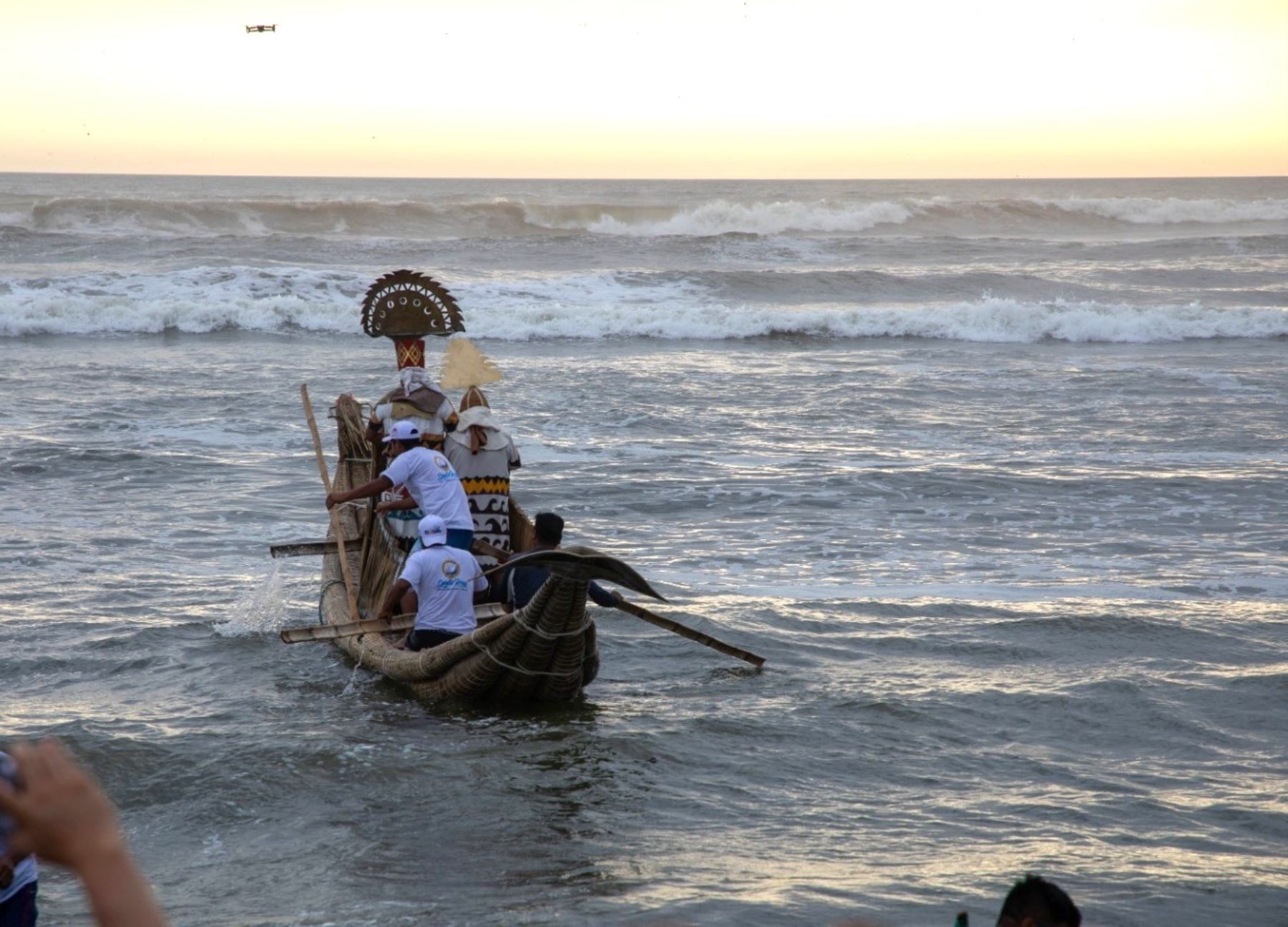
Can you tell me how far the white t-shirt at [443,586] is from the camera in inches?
282

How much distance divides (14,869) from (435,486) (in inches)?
161

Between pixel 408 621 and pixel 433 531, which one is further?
pixel 408 621

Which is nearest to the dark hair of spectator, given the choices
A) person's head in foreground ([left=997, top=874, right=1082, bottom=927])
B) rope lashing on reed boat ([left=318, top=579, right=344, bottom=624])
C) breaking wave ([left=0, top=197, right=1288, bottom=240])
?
rope lashing on reed boat ([left=318, top=579, right=344, bottom=624])

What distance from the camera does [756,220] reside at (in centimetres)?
4906

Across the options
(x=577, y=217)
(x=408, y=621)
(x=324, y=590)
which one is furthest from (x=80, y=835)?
(x=577, y=217)

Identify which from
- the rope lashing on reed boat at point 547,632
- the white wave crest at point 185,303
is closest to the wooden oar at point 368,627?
the rope lashing on reed boat at point 547,632

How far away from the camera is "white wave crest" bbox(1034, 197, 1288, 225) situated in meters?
56.4

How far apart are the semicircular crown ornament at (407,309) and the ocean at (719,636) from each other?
1745 millimetres

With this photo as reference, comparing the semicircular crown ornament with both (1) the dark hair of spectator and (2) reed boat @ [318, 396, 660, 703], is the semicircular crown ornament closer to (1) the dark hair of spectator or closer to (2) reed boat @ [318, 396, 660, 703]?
(2) reed boat @ [318, 396, 660, 703]

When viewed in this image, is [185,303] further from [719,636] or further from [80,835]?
[80,835]

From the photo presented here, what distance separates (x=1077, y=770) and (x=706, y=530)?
519 cm

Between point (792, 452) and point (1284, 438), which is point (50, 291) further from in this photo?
point (1284, 438)

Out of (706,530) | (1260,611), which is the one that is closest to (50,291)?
(706,530)

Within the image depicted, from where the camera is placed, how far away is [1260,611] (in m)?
9.02
